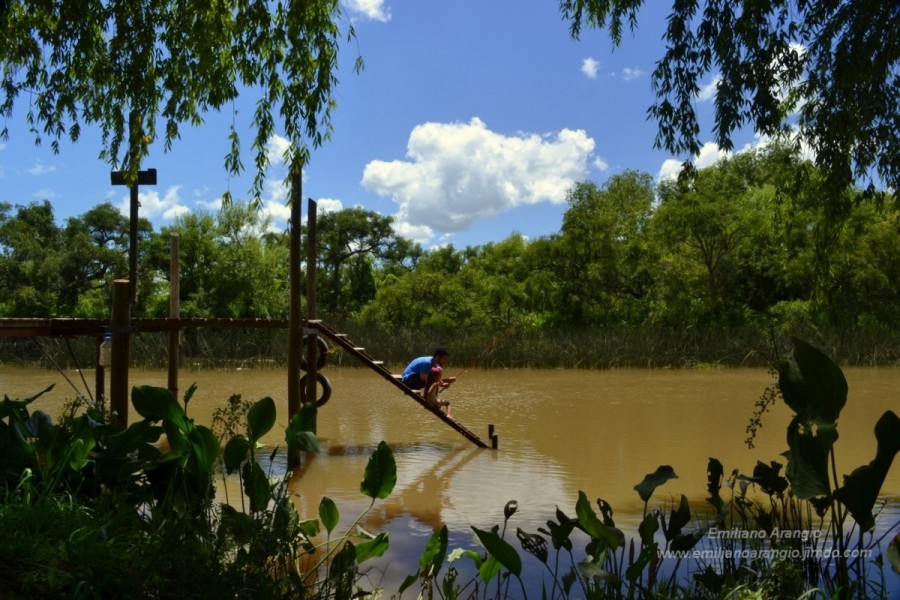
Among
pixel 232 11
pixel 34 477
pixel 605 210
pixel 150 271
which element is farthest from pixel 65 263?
pixel 34 477

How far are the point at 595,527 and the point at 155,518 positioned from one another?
198 centimetres

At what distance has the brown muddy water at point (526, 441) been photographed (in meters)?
7.06

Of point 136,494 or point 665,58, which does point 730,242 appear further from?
point 136,494

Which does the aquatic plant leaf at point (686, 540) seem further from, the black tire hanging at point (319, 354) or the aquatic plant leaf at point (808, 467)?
the black tire hanging at point (319, 354)

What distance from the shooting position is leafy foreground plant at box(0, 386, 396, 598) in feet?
10.3

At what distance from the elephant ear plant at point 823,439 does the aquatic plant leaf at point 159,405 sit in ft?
8.90

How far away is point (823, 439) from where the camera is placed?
2.94m

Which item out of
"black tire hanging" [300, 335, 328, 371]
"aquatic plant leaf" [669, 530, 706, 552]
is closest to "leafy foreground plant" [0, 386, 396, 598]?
"aquatic plant leaf" [669, 530, 706, 552]

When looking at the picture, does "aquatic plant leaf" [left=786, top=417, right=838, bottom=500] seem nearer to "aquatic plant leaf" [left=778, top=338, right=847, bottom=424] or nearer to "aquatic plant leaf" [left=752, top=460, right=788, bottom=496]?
"aquatic plant leaf" [left=778, top=338, right=847, bottom=424]

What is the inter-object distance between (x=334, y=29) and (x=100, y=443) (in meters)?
3.24

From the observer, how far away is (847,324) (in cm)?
2711

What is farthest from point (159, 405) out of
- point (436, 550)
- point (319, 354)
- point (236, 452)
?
point (319, 354)

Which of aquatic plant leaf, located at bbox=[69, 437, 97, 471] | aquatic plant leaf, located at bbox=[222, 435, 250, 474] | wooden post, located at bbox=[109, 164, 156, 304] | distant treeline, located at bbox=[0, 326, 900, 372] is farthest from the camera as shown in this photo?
distant treeline, located at bbox=[0, 326, 900, 372]

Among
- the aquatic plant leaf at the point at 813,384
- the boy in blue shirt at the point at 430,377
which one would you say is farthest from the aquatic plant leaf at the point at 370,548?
the boy in blue shirt at the point at 430,377
